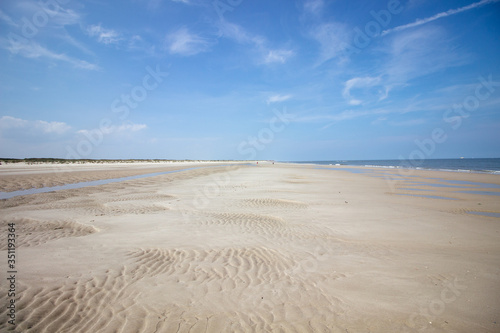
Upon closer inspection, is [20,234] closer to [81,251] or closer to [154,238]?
[81,251]

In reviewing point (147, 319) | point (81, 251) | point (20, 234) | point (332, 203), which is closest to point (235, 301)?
point (147, 319)

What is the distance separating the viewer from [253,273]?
5020 mm

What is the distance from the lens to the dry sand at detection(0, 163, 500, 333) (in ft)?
11.6

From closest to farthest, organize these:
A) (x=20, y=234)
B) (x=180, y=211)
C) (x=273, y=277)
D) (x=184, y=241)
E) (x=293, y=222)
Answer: (x=273, y=277), (x=184, y=241), (x=20, y=234), (x=293, y=222), (x=180, y=211)

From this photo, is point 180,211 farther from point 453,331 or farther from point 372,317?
point 453,331

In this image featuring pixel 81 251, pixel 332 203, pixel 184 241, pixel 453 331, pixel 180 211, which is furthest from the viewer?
pixel 332 203

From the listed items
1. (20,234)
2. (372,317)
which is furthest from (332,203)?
(20,234)

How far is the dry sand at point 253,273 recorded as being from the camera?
3549 mm

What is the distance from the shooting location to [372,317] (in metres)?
3.59

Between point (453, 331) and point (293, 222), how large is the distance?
568 cm

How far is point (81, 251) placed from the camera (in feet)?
19.4

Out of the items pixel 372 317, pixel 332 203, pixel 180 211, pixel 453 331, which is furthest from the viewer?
pixel 332 203

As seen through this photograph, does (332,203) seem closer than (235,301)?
No

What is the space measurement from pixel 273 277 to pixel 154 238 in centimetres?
411
